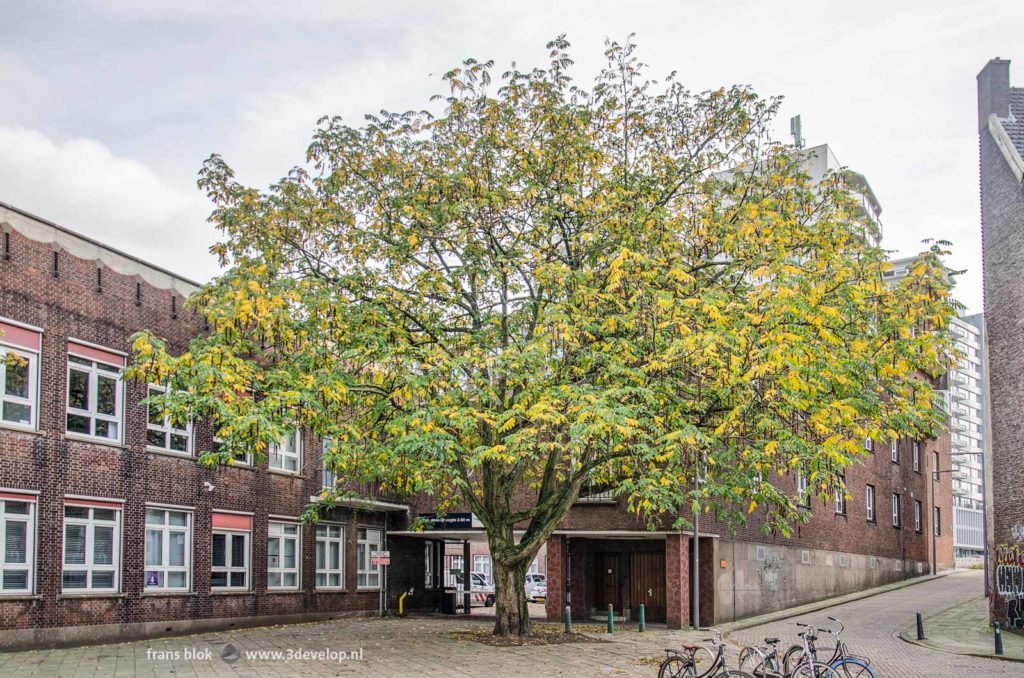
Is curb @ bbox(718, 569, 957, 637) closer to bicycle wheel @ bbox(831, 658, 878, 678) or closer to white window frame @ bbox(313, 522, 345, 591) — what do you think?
white window frame @ bbox(313, 522, 345, 591)

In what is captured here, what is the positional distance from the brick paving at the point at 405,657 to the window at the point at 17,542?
1515 millimetres

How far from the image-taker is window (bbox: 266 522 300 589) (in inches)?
1146

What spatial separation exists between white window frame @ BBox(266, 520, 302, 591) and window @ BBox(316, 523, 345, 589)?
1086mm

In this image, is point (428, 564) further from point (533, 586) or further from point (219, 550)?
point (533, 586)

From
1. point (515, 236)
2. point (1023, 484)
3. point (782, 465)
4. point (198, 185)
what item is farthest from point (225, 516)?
point (1023, 484)

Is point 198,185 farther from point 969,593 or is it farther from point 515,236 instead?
point 969,593

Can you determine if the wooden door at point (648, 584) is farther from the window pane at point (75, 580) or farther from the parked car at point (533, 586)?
the parked car at point (533, 586)

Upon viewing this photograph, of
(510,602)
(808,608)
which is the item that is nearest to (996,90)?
(808,608)

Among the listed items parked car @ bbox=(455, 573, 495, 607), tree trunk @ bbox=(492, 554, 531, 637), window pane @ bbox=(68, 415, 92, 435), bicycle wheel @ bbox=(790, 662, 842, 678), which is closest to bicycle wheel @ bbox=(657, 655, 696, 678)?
bicycle wheel @ bbox=(790, 662, 842, 678)

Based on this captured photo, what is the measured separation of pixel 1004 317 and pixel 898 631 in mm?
9193

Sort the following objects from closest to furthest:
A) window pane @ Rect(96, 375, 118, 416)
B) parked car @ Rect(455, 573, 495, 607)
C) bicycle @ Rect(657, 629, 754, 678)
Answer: bicycle @ Rect(657, 629, 754, 678), window pane @ Rect(96, 375, 118, 416), parked car @ Rect(455, 573, 495, 607)

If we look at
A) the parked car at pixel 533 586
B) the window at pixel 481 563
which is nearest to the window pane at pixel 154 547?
the parked car at pixel 533 586

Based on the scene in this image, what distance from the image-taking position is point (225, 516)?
2727cm

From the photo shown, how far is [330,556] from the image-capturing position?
105 ft
